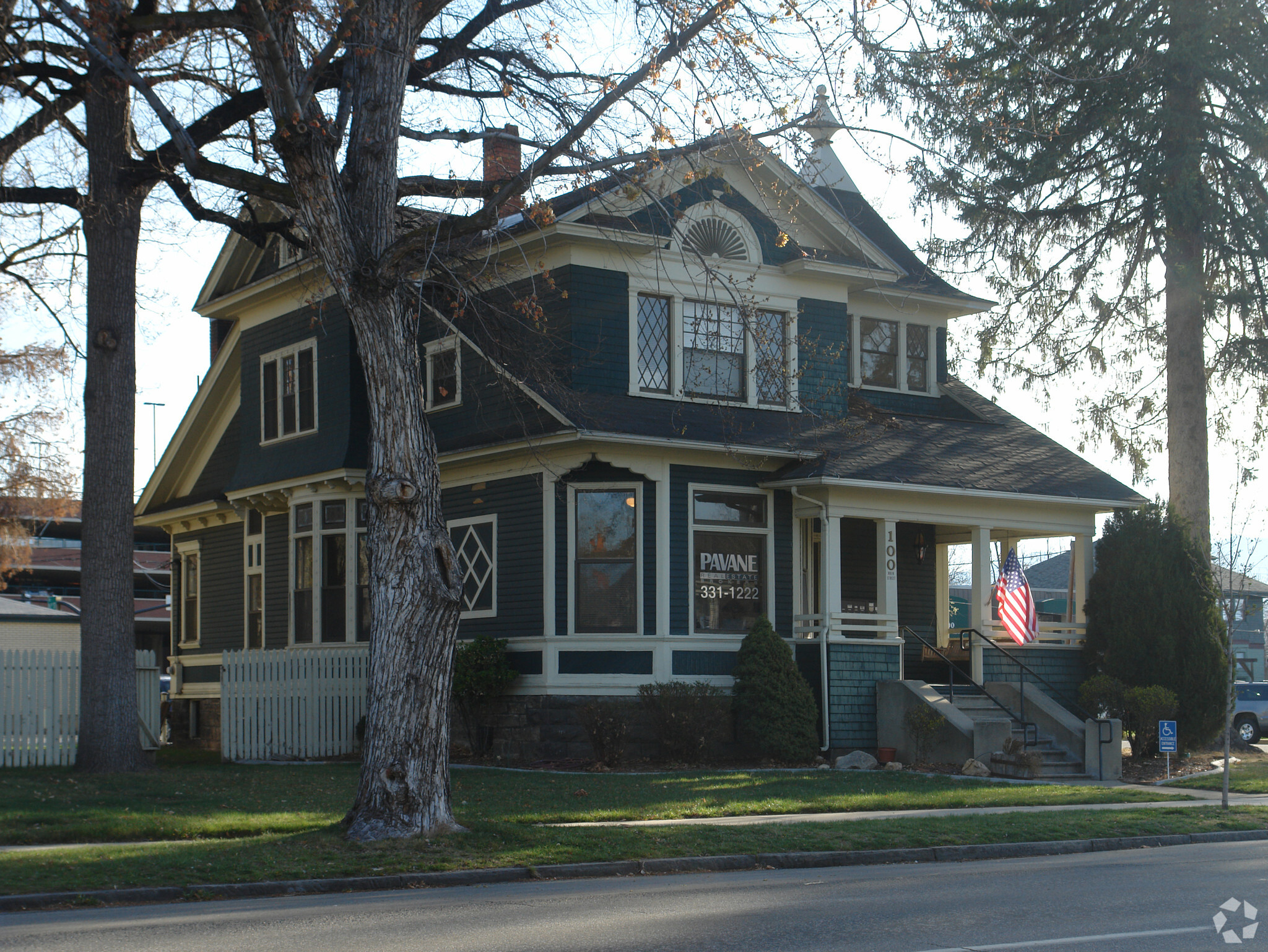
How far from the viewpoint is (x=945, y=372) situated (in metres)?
26.3

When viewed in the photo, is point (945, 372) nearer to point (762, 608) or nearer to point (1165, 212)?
point (1165, 212)

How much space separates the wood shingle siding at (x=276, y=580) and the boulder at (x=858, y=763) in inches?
422

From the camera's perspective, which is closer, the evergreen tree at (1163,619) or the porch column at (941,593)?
the evergreen tree at (1163,619)

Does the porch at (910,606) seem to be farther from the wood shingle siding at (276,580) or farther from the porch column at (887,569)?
the wood shingle siding at (276,580)

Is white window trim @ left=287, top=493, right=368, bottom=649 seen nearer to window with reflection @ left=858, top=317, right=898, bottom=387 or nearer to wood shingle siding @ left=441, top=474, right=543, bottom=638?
wood shingle siding @ left=441, top=474, right=543, bottom=638

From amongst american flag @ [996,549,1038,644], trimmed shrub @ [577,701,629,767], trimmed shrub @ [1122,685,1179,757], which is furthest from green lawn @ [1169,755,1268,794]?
trimmed shrub @ [577,701,629,767]

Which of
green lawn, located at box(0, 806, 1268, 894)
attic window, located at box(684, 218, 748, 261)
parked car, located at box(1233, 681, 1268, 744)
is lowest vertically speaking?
parked car, located at box(1233, 681, 1268, 744)

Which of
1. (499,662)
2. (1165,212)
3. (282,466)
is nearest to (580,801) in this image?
(499,662)

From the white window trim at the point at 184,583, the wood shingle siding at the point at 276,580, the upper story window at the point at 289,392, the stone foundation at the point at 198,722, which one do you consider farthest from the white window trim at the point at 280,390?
the stone foundation at the point at 198,722

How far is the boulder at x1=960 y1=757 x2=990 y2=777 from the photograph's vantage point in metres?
18.8

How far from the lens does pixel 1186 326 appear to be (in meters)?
25.2

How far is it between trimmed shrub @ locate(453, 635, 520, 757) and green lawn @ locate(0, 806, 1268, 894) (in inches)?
300

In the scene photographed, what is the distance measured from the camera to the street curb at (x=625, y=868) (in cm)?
936

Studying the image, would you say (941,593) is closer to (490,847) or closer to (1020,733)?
(1020,733)
